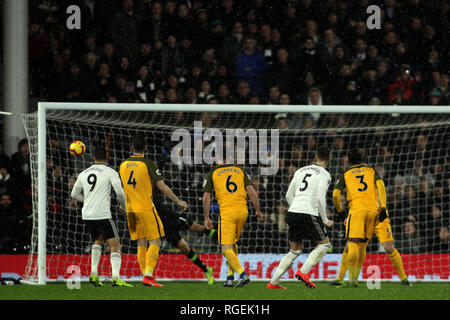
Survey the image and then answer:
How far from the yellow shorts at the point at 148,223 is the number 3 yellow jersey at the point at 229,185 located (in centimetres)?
76

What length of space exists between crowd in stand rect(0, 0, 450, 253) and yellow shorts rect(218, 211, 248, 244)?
73.3 inches

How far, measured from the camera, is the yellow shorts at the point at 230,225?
939 cm

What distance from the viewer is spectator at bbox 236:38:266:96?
13383 mm

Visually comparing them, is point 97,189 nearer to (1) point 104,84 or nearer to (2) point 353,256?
(2) point 353,256

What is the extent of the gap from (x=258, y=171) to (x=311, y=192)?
304 centimetres

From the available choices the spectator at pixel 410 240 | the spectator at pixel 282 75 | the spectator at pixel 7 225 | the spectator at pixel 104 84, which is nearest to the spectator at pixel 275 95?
the spectator at pixel 282 75

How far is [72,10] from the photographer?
544 inches

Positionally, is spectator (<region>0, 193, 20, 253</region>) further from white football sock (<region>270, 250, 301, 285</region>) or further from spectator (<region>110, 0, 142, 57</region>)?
spectator (<region>110, 0, 142, 57</region>)

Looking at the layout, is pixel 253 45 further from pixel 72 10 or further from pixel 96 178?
pixel 96 178

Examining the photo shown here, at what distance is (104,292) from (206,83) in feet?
17.1

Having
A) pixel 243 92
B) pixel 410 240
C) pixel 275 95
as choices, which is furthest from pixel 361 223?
pixel 243 92

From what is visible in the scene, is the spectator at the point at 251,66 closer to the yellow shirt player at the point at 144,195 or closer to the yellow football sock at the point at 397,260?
the yellow football sock at the point at 397,260

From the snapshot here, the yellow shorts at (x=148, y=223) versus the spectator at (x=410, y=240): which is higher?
the yellow shorts at (x=148, y=223)

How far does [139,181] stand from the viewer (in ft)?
29.8
